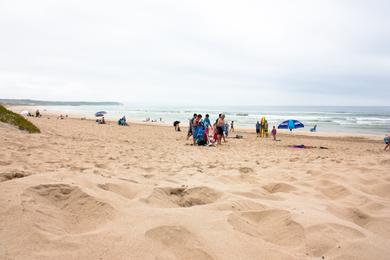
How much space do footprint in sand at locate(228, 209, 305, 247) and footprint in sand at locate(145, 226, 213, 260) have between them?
1.51 feet

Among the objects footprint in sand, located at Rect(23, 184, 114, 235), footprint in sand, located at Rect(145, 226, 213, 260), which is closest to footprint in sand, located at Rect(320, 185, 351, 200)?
footprint in sand, located at Rect(145, 226, 213, 260)

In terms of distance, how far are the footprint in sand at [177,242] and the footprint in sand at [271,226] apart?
461 millimetres

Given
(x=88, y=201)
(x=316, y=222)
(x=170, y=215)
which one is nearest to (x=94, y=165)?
(x=88, y=201)

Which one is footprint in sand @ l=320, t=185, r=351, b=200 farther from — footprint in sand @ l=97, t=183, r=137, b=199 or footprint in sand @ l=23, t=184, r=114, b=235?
footprint in sand @ l=23, t=184, r=114, b=235

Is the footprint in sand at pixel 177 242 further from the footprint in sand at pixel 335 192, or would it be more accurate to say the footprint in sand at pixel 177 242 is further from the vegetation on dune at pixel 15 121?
the vegetation on dune at pixel 15 121

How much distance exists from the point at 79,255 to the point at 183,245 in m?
0.65

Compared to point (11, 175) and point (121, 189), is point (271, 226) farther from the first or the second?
point (11, 175)

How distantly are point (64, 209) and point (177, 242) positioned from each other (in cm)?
104

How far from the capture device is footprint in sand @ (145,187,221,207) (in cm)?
303

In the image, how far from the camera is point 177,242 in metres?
2.01

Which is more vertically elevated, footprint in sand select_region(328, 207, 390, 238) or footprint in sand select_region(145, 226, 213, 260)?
footprint in sand select_region(145, 226, 213, 260)

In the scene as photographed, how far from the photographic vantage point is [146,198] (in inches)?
116

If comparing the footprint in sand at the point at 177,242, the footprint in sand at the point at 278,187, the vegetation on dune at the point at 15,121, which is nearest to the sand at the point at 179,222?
the footprint in sand at the point at 177,242

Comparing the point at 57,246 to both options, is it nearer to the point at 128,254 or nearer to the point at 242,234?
the point at 128,254
